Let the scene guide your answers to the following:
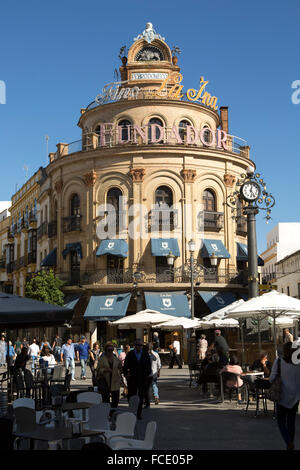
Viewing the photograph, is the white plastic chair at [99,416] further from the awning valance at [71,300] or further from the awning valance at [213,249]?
the awning valance at [71,300]

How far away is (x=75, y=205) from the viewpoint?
141ft

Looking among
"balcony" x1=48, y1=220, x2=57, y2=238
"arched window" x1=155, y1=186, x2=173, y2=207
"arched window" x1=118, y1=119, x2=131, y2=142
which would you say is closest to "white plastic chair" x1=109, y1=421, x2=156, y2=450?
"arched window" x1=155, y1=186, x2=173, y2=207

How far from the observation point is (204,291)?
3938cm

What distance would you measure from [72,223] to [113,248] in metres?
4.33

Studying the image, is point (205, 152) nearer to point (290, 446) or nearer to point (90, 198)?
point (90, 198)

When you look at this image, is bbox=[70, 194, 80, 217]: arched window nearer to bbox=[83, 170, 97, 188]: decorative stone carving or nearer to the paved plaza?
bbox=[83, 170, 97, 188]: decorative stone carving

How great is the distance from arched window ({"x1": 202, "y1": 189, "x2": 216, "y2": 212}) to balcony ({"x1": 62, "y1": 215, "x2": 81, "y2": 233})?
8.64 m

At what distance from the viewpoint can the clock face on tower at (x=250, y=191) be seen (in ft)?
74.6

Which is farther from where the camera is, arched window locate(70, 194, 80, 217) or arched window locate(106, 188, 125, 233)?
arched window locate(70, 194, 80, 217)

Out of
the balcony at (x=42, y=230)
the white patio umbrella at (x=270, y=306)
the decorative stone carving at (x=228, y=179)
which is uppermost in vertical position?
the decorative stone carving at (x=228, y=179)

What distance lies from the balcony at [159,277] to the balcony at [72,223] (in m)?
3.03

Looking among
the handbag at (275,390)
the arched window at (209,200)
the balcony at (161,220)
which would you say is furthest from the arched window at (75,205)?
the handbag at (275,390)

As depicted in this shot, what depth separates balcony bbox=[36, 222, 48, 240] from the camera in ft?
154

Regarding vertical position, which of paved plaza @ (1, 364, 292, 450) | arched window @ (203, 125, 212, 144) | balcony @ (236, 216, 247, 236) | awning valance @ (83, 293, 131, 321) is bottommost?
paved plaza @ (1, 364, 292, 450)
